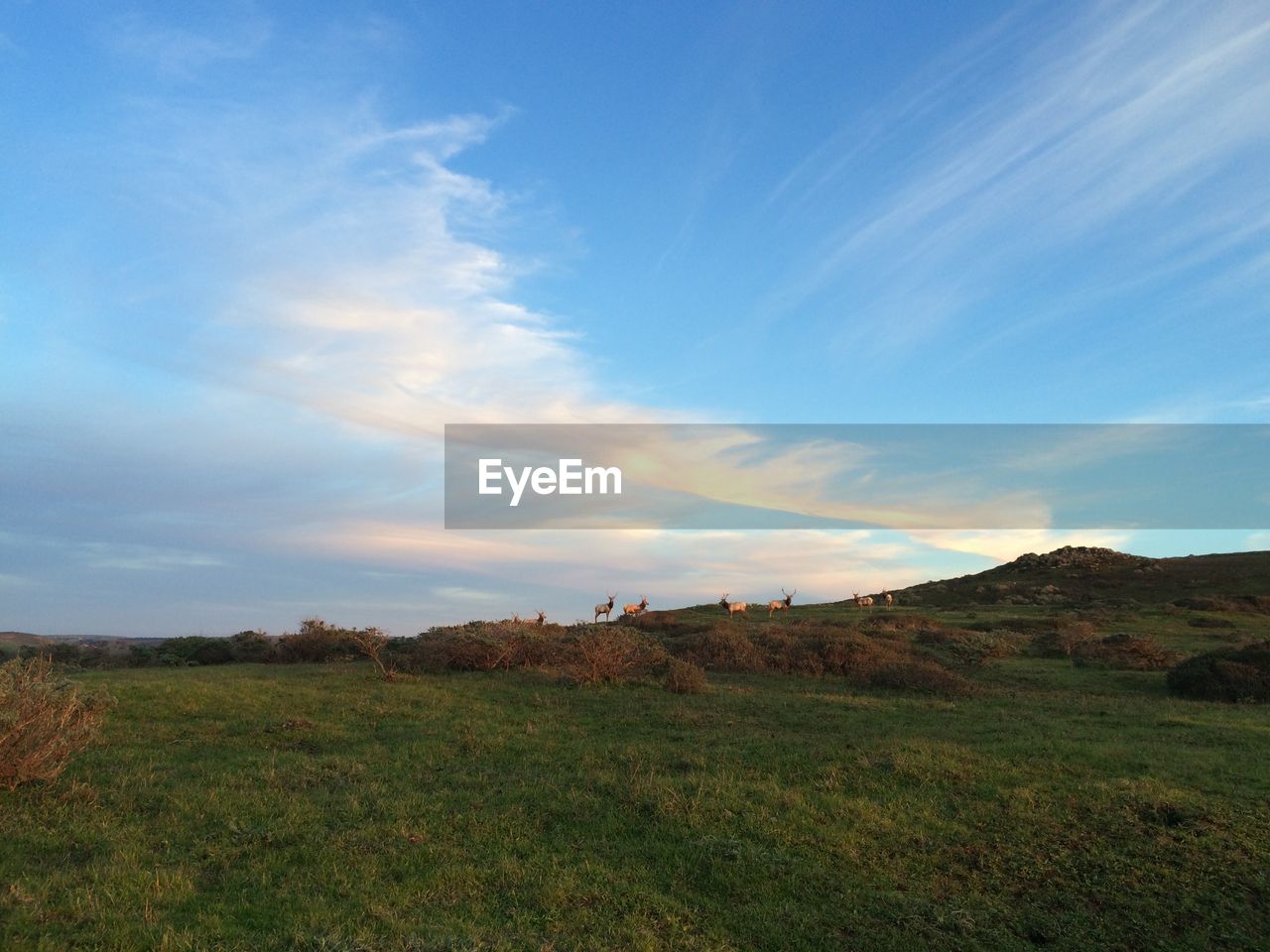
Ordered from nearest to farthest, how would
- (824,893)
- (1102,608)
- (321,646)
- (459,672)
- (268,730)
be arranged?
(824,893) → (268,730) → (459,672) → (321,646) → (1102,608)

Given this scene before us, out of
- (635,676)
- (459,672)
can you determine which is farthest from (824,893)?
(459,672)

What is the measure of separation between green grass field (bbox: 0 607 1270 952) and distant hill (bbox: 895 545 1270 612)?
4701 cm

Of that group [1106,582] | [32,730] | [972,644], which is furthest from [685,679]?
[1106,582]

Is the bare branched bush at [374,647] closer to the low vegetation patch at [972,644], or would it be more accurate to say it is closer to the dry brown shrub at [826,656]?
the dry brown shrub at [826,656]

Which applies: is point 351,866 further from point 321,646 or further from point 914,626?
point 914,626

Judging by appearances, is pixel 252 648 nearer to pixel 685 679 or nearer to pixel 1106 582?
pixel 685 679

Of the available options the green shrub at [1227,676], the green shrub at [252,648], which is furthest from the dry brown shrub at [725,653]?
the green shrub at [252,648]

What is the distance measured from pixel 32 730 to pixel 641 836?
30.6 ft

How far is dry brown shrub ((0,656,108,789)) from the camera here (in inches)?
445

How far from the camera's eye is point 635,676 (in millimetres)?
24969

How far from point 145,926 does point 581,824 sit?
17.5 feet

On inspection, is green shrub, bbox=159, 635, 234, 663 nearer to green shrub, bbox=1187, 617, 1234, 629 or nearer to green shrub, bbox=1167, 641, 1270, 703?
green shrub, bbox=1167, 641, 1270, 703

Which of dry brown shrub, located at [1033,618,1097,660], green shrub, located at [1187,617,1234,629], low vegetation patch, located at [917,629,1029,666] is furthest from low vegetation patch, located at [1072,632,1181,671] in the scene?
green shrub, located at [1187,617,1234,629]

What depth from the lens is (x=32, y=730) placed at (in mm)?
11594
